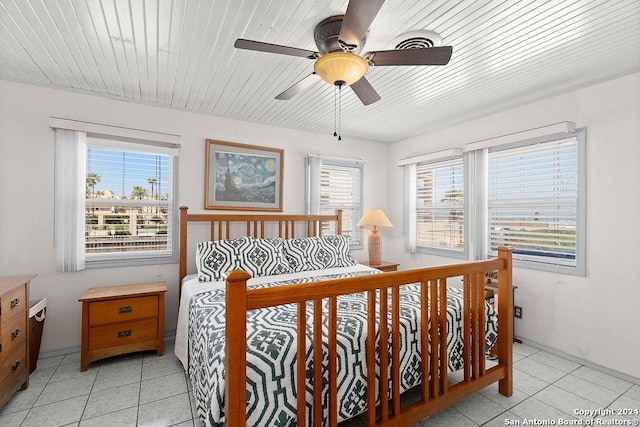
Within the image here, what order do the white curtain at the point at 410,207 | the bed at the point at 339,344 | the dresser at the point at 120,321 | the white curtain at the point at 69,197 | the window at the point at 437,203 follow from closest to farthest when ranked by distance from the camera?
the bed at the point at 339,344
the dresser at the point at 120,321
the white curtain at the point at 69,197
the window at the point at 437,203
the white curtain at the point at 410,207

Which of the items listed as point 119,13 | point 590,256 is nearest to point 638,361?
point 590,256

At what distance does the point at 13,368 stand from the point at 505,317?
10.9 ft

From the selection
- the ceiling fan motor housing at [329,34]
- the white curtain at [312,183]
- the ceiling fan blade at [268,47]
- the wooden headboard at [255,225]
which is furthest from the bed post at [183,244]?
the ceiling fan motor housing at [329,34]

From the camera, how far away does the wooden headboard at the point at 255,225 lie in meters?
3.09

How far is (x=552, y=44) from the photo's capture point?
6.47 feet

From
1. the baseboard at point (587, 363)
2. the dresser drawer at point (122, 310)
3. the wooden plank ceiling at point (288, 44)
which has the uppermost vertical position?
the wooden plank ceiling at point (288, 44)

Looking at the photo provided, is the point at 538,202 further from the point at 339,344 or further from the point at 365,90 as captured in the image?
the point at 339,344

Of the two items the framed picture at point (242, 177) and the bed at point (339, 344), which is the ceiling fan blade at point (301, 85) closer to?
the bed at point (339, 344)

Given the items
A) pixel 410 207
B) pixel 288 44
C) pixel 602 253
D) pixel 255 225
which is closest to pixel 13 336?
pixel 255 225

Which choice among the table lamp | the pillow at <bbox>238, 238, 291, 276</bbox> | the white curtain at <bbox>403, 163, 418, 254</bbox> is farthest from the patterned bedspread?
the white curtain at <bbox>403, 163, 418, 254</bbox>

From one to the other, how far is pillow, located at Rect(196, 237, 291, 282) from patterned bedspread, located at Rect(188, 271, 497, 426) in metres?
0.67

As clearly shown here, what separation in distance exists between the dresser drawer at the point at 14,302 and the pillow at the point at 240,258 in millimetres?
1163

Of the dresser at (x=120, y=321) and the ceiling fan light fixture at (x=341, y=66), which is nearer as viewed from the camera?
the ceiling fan light fixture at (x=341, y=66)

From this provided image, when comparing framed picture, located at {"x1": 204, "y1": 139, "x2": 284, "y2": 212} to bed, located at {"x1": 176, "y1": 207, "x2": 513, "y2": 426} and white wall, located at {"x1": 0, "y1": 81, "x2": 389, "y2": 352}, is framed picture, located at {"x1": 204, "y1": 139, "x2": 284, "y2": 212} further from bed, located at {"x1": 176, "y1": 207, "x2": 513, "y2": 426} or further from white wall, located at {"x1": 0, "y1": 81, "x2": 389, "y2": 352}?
bed, located at {"x1": 176, "y1": 207, "x2": 513, "y2": 426}
